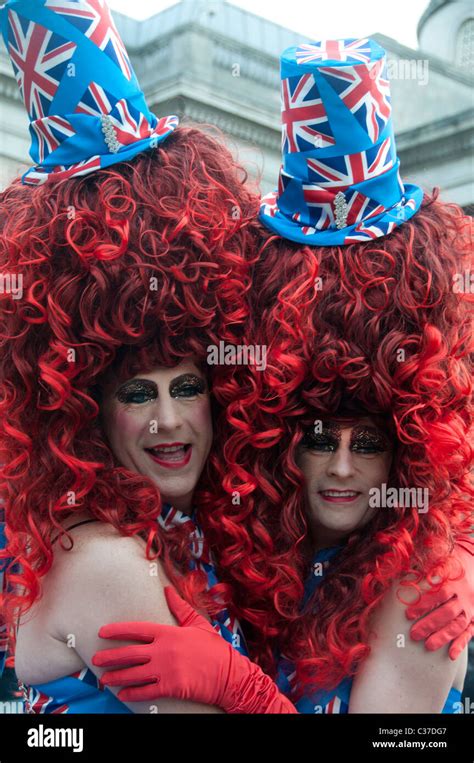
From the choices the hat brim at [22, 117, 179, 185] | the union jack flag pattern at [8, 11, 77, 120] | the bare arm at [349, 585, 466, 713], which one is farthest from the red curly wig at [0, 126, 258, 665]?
the bare arm at [349, 585, 466, 713]

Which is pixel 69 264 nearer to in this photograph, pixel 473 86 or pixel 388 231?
pixel 388 231

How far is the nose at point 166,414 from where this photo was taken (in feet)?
8.16

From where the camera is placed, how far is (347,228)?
8.45 ft

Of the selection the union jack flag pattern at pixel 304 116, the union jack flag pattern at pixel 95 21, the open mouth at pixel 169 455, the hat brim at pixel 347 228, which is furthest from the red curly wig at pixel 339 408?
the union jack flag pattern at pixel 95 21

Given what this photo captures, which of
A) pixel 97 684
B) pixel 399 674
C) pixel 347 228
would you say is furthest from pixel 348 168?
pixel 97 684

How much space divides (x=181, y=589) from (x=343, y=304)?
0.87 meters

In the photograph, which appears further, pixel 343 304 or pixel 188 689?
pixel 343 304

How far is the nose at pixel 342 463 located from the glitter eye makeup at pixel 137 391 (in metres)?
0.52

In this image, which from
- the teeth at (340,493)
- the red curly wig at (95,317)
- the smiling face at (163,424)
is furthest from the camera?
the teeth at (340,493)

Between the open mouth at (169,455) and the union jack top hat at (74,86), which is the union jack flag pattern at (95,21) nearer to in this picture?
the union jack top hat at (74,86)

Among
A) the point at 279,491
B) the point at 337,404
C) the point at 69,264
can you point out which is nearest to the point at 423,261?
the point at 337,404

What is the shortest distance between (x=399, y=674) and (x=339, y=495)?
50 centimetres

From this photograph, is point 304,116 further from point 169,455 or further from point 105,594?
point 105,594

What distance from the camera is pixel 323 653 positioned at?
260 centimetres
